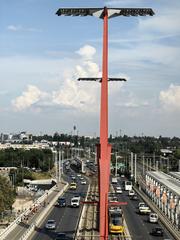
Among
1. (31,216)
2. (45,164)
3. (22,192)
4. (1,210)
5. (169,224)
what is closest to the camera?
(169,224)

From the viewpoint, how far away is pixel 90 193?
8600cm

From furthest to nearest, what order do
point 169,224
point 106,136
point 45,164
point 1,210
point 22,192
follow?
1. point 45,164
2. point 22,192
3. point 1,210
4. point 169,224
5. point 106,136

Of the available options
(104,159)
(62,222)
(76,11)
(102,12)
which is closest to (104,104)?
(104,159)

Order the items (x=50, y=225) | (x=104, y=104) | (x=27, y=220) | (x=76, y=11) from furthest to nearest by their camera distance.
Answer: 1. (x=27, y=220)
2. (x=50, y=225)
3. (x=76, y=11)
4. (x=104, y=104)

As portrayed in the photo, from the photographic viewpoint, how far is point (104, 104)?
34969mm

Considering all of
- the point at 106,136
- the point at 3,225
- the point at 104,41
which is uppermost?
the point at 104,41

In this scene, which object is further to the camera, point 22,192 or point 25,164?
point 25,164

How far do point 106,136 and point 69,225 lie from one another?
70.7 feet

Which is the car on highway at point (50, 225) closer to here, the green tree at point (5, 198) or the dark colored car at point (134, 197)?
the green tree at point (5, 198)

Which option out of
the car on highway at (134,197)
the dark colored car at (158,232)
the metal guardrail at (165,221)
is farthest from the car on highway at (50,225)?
the car on highway at (134,197)

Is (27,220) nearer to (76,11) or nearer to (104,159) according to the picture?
(104,159)

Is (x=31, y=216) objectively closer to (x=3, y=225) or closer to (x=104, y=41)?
(x=3, y=225)

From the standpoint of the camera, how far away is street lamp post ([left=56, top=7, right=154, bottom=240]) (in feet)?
112

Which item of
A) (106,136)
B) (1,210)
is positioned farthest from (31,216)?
(106,136)
